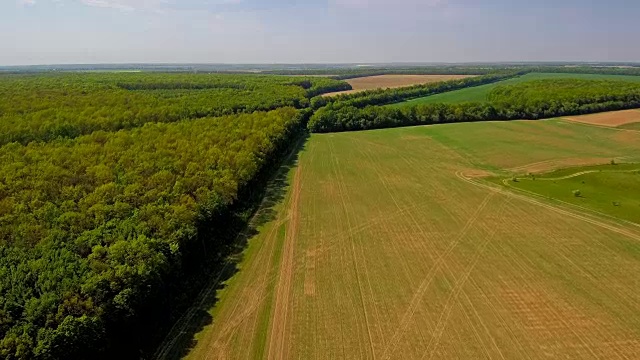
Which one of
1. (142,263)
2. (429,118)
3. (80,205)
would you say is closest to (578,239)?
A: (142,263)

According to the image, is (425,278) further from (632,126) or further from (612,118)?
(612,118)

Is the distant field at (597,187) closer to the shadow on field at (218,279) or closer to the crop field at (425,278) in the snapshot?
the crop field at (425,278)

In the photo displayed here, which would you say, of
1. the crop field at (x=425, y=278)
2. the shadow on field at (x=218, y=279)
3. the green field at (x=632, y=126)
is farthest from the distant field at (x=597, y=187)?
the shadow on field at (x=218, y=279)

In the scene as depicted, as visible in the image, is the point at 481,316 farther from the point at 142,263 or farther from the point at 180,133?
the point at 180,133

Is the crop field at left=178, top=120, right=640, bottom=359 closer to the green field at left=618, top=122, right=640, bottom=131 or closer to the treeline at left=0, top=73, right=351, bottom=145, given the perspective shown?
the treeline at left=0, top=73, right=351, bottom=145

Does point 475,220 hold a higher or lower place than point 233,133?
lower

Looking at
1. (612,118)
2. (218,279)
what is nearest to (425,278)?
(218,279)

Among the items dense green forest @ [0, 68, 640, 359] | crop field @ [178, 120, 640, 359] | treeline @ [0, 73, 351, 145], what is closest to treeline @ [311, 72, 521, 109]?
treeline @ [0, 73, 351, 145]
